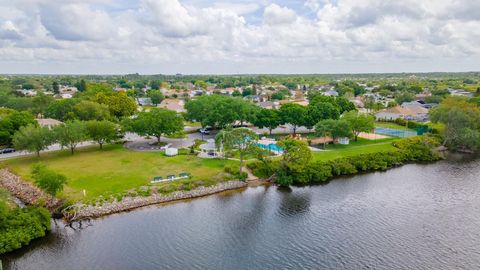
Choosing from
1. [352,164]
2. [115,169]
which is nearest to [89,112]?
[115,169]

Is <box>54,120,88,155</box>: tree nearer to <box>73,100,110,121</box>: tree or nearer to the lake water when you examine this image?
<box>73,100,110,121</box>: tree

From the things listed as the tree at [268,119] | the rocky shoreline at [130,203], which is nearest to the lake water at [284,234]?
the rocky shoreline at [130,203]

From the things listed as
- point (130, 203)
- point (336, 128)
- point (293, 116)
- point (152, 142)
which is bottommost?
point (130, 203)

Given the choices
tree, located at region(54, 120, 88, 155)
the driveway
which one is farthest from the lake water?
tree, located at region(54, 120, 88, 155)

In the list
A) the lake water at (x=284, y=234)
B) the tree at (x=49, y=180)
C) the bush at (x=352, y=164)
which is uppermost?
the tree at (x=49, y=180)

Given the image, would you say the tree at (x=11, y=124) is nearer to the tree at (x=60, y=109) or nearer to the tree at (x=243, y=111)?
the tree at (x=60, y=109)

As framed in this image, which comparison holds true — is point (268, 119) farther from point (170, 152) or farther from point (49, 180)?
point (49, 180)
